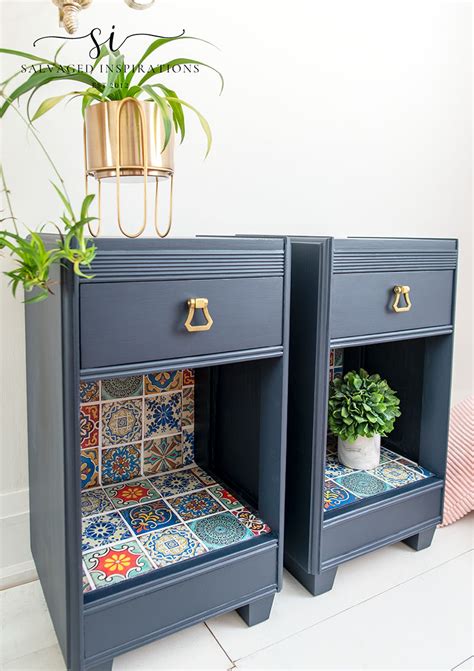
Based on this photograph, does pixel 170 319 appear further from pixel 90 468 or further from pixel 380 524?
pixel 380 524

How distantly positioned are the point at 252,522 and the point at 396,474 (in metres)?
0.47

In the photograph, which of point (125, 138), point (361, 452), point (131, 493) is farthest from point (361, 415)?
point (125, 138)

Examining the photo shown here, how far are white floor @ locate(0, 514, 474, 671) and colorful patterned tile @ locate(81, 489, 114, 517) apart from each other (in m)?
0.23

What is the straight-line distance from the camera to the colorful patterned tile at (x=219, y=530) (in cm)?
117

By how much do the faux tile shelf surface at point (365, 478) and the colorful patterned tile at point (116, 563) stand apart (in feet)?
1.46

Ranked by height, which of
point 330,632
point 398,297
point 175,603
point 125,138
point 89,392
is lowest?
point 330,632

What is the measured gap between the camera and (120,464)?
1419mm

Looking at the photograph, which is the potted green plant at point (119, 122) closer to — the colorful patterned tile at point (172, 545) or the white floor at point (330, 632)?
the colorful patterned tile at point (172, 545)

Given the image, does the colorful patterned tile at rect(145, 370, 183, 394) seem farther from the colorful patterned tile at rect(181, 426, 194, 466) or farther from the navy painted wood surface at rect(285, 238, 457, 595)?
the navy painted wood surface at rect(285, 238, 457, 595)

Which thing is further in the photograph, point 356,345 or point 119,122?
point 356,345

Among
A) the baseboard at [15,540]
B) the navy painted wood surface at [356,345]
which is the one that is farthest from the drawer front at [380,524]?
the baseboard at [15,540]

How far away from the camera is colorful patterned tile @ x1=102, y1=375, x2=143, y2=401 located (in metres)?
1.38

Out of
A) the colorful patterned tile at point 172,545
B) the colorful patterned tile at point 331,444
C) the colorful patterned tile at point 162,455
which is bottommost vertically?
the colorful patterned tile at point 172,545

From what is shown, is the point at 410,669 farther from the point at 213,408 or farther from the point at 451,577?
the point at 213,408
